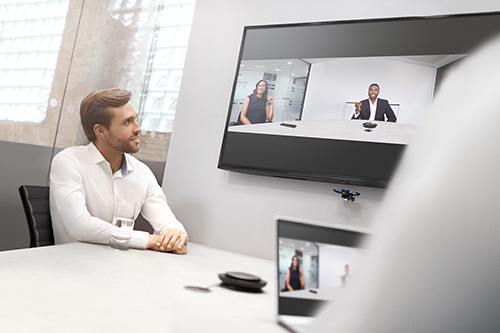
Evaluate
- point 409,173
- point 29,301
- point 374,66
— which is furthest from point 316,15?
point 409,173

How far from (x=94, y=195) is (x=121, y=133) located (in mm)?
348

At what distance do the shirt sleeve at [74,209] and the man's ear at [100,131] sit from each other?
209mm

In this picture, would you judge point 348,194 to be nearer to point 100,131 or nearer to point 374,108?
point 374,108

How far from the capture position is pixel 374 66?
7.02 ft

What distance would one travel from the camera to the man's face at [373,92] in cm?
211

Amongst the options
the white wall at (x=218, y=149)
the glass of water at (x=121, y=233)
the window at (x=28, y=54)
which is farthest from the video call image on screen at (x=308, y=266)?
the window at (x=28, y=54)

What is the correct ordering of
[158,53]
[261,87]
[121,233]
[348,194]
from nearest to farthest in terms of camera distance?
[121,233], [348,194], [261,87], [158,53]

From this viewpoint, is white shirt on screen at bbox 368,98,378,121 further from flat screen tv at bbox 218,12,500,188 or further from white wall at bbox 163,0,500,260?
white wall at bbox 163,0,500,260

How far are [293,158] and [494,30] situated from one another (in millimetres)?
1076

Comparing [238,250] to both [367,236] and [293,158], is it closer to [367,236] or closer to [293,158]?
[293,158]

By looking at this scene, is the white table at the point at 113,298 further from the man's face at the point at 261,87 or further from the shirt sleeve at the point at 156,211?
the man's face at the point at 261,87

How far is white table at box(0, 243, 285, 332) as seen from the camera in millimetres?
620

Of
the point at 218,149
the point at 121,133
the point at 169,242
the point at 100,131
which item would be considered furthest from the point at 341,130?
the point at 100,131

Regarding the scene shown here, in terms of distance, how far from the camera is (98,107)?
2240 millimetres
